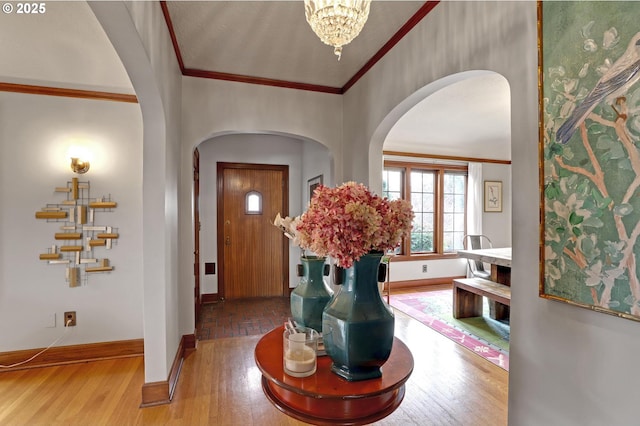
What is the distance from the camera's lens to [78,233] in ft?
8.93

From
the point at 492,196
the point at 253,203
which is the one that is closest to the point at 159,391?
the point at 253,203

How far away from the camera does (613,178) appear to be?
1063mm

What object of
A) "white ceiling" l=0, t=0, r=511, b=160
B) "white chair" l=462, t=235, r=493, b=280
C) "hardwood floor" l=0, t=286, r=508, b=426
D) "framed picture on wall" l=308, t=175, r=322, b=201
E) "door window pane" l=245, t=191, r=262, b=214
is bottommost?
"hardwood floor" l=0, t=286, r=508, b=426

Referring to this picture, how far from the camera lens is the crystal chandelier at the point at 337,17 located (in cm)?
138

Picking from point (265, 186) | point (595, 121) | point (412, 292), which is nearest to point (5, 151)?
point (265, 186)

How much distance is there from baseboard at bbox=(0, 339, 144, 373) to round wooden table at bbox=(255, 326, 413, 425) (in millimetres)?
2446

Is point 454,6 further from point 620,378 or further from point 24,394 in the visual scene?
point 24,394

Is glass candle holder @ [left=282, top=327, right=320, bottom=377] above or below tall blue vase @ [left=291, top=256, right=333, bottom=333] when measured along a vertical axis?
below

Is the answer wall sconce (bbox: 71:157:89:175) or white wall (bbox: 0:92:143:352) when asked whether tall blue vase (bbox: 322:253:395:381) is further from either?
wall sconce (bbox: 71:157:89:175)

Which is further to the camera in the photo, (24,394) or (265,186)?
(265,186)

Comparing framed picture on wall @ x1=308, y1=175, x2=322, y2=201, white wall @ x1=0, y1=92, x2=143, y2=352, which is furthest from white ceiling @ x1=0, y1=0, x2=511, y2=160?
framed picture on wall @ x1=308, y1=175, x2=322, y2=201

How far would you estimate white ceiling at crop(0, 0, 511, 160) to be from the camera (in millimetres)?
2051

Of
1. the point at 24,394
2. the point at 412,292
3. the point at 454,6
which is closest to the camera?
the point at 454,6

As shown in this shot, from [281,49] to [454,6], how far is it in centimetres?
136
